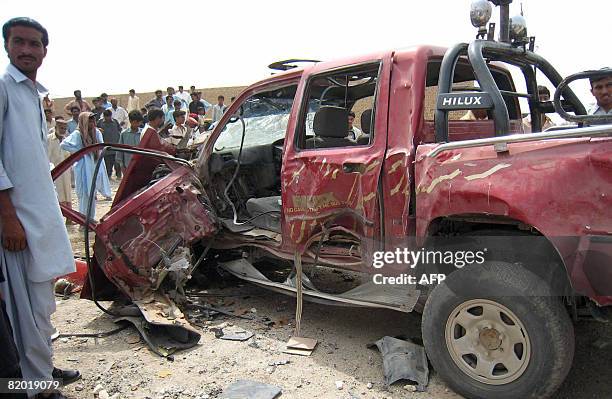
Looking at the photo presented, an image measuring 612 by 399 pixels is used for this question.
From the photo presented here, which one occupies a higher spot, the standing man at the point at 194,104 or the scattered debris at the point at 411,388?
the standing man at the point at 194,104

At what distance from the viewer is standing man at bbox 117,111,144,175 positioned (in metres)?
7.85

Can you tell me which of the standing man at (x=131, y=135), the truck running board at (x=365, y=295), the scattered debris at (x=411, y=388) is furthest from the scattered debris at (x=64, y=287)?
the scattered debris at (x=411, y=388)

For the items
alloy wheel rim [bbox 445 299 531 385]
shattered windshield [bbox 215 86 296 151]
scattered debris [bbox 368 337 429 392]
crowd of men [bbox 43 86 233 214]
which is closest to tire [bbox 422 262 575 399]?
alloy wheel rim [bbox 445 299 531 385]

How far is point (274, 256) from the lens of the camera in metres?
3.80

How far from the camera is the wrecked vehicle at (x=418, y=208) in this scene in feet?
7.46

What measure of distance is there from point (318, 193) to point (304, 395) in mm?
1306

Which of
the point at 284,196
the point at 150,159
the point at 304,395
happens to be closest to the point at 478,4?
the point at 284,196

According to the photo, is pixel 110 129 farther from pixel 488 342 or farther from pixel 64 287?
pixel 488 342

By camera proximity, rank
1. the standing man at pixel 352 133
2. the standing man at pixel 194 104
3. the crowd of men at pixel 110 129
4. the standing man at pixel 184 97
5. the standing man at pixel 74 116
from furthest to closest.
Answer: the standing man at pixel 184 97 → the standing man at pixel 194 104 → the standing man at pixel 74 116 → the crowd of men at pixel 110 129 → the standing man at pixel 352 133

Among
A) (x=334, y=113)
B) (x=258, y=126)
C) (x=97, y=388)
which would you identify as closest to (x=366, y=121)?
(x=334, y=113)

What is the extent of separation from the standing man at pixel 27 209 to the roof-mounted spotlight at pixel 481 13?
2.50 meters

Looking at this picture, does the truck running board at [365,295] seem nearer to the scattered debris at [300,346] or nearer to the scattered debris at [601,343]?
the scattered debris at [300,346]

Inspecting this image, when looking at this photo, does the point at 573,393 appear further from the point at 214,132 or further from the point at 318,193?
the point at 214,132

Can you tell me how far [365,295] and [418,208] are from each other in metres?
0.78
